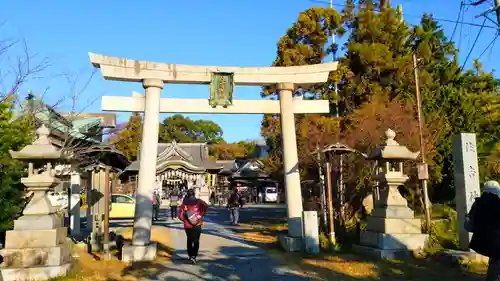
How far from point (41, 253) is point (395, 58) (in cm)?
1579

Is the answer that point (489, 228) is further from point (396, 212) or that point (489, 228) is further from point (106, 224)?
point (106, 224)

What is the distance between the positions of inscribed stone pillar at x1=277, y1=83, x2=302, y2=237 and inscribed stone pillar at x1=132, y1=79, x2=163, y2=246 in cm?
334

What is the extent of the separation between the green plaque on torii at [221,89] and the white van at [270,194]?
31246mm

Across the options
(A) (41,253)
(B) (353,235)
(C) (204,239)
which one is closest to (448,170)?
(B) (353,235)

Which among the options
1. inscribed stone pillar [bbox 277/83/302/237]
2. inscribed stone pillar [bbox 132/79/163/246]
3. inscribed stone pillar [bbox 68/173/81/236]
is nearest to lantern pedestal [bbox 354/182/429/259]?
inscribed stone pillar [bbox 277/83/302/237]

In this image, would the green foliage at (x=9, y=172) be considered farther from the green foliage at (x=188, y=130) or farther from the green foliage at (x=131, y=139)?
the green foliage at (x=188, y=130)

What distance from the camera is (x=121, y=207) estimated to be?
72.8 ft

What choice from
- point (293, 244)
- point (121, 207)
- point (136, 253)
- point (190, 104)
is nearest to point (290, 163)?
point (293, 244)

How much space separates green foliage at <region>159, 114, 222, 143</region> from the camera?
195ft

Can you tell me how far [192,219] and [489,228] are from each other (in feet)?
17.9

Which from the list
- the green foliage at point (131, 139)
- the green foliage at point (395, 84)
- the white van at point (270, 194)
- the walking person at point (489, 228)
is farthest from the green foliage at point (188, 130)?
the walking person at point (489, 228)

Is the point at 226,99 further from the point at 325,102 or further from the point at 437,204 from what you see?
the point at 437,204

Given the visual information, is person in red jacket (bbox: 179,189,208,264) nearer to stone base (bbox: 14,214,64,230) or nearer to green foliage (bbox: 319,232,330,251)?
stone base (bbox: 14,214,64,230)

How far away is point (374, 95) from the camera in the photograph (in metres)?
18.0
